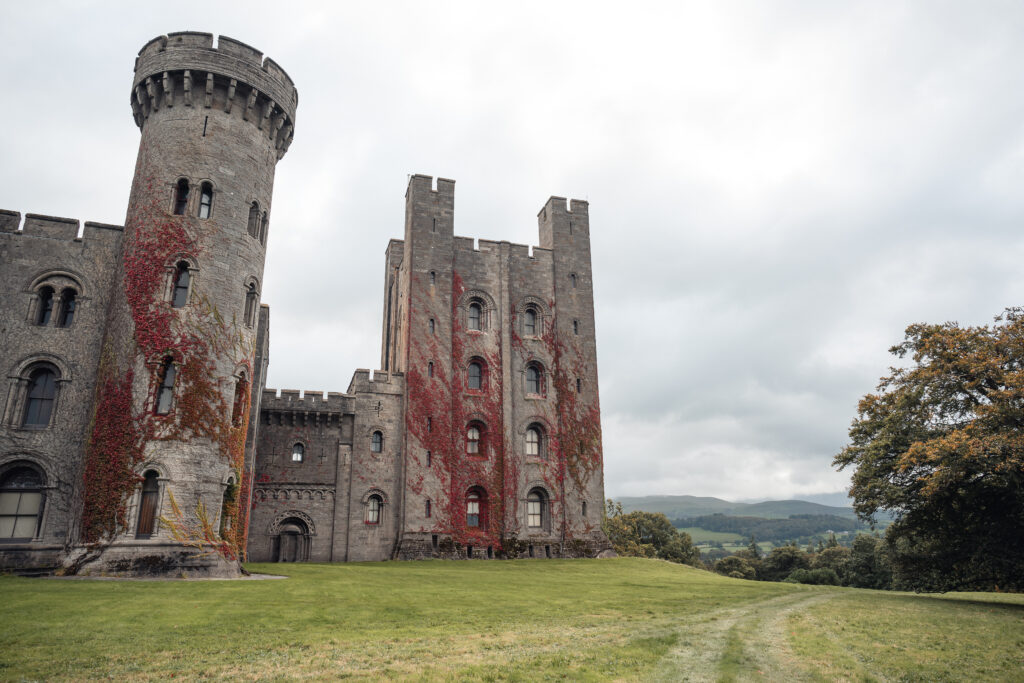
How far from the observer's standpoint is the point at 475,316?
39.2 m

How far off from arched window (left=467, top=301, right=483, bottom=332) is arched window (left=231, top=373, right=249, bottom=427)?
16136 millimetres

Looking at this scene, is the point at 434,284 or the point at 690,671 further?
the point at 434,284

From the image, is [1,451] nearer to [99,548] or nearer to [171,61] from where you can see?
[99,548]

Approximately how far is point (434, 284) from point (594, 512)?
643 inches

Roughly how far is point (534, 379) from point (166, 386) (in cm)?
2177

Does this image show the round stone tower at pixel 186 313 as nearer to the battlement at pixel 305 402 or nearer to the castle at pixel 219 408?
the castle at pixel 219 408

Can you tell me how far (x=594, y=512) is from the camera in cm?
3728

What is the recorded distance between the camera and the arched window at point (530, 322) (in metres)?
40.1

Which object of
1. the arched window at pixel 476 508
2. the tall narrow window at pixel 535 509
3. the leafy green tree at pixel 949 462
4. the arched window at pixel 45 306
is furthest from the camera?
the tall narrow window at pixel 535 509

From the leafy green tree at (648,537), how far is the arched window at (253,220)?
44345mm

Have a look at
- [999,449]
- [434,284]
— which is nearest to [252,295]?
[434,284]

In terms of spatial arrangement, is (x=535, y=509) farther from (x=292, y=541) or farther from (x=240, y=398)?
(x=240, y=398)

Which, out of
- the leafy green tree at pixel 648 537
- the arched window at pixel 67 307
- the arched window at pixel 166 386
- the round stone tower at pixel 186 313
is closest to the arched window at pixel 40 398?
the arched window at pixel 67 307

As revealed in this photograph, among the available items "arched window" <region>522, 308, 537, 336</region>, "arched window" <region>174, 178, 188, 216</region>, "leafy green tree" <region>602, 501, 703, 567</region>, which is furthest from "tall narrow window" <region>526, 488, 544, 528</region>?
"leafy green tree" <region>602, 501, 703, 567</region>
